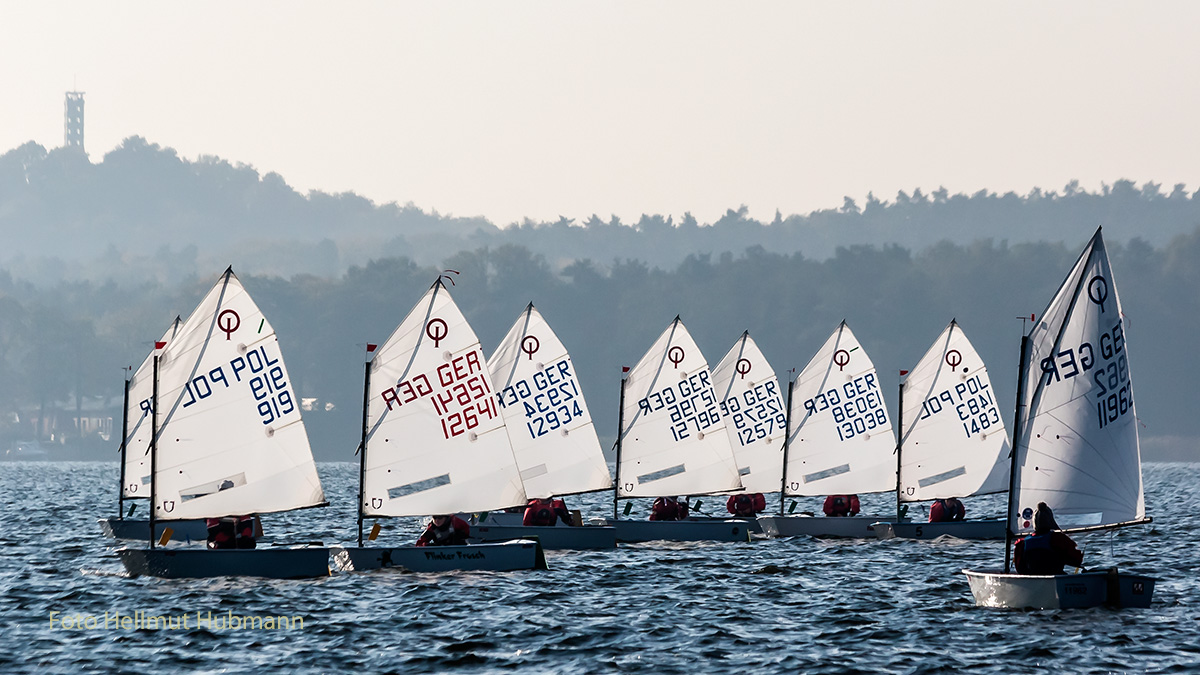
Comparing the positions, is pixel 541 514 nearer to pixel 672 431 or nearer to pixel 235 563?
pixel 672 431

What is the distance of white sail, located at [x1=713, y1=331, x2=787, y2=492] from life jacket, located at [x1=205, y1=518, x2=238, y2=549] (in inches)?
1092

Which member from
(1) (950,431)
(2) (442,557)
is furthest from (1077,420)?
(1) (950,431)

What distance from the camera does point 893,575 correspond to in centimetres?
4078

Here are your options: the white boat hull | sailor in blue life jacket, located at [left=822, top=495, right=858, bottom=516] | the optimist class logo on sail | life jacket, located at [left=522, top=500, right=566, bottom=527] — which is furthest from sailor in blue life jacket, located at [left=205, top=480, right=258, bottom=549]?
sailor in blue life jacket, located at [left=822, top=495, right=858, bottom=516]

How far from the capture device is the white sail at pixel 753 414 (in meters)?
60.7

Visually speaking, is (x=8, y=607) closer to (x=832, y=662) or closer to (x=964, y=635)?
(x=832, y=662)

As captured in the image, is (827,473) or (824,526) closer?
(824,526)

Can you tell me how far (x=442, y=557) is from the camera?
37.1 meters

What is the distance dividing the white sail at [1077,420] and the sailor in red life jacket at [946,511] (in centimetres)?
1701

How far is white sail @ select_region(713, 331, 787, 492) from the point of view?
2388 inches

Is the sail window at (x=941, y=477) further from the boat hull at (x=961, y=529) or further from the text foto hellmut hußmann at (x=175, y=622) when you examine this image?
the text foto hellmut hußmann at (x=175, y=622)

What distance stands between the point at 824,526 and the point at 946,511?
426 cm

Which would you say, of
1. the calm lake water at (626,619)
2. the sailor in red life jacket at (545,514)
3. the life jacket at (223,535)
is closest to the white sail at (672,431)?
the calm lake water at (626,619)

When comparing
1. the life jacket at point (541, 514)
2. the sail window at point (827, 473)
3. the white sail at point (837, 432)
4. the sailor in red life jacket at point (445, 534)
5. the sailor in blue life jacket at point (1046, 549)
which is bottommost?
the sailor in blue life jacket at point (1046, 549)
